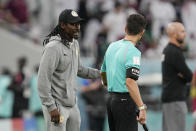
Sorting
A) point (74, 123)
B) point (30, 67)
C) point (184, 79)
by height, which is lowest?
point (74, 123)

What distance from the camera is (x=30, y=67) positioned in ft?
68.9

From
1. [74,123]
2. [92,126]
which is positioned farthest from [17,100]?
[74,123]

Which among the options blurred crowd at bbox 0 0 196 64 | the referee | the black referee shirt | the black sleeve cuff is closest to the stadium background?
blurred crowd at bbox 0 0 196 64

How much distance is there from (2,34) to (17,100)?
4.82 meters

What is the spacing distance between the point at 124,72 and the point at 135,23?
0.58 m

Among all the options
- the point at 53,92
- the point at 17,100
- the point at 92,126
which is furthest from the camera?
the point at 17,100

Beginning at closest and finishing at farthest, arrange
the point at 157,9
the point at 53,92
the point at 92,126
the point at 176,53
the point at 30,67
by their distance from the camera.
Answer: the point at 53,92 → the point at 176,53 → the point at 92,126 → the point at 157,9 → the point at 30,67

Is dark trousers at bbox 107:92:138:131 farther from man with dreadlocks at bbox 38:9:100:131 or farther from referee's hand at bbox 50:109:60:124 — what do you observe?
referee's hand at bbox 50:109:60:124

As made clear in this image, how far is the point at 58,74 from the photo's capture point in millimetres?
8953

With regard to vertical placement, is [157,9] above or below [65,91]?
above

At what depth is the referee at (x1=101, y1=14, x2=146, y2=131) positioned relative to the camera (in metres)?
8.90

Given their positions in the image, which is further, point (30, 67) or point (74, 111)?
point (30, 67)

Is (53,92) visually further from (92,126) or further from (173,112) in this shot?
(92,126)

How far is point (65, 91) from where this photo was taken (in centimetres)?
902
